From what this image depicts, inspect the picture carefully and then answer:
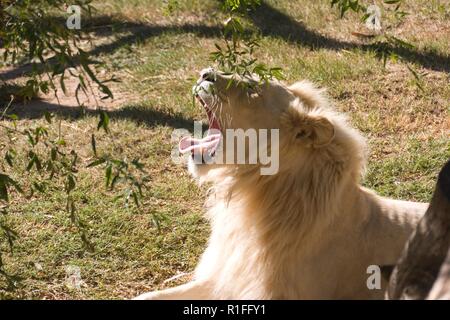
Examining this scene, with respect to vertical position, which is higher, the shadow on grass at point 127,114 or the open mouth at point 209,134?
the open mouth at point 209,134

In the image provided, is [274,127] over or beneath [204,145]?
over

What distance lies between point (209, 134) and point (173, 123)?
9.07 ft

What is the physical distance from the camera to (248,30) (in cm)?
900

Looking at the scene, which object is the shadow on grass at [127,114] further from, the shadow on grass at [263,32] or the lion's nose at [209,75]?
the lion's nose at [209,75]

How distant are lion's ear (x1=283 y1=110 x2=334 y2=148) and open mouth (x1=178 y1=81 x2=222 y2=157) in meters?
0.34

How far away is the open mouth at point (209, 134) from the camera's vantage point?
12.3 ft

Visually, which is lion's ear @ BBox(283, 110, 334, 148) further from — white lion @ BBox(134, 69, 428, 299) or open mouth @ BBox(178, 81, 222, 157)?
open mouth @ BBox(178, 81, 222, 157)

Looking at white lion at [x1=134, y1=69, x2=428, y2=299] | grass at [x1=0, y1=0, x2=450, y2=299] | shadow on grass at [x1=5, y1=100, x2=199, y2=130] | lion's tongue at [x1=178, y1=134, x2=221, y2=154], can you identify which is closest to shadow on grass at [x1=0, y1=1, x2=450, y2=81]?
grass at [x1=0, y1=0, x2=450, y2=299]

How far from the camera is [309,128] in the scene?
3.68 m

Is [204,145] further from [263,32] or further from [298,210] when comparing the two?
[263,32]

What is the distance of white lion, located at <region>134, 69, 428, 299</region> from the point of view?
3637 millimetres

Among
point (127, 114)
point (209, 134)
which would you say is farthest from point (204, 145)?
point (127, 114)

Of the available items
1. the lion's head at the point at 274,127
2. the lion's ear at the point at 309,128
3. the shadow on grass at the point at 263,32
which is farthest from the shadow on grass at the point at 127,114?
the lion's ear at the point at 309,128

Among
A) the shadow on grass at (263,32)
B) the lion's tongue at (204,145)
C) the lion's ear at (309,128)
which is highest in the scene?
the shadow on grass at (263,32)
